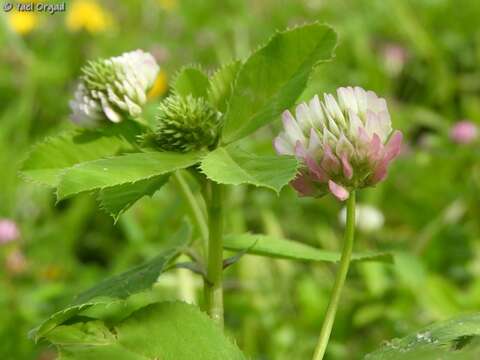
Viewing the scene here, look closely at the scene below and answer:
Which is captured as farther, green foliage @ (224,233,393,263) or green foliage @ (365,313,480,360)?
green foliage @ (224,233,393,263)

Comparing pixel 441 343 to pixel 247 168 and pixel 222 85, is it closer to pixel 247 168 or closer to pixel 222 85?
pixel 247 168

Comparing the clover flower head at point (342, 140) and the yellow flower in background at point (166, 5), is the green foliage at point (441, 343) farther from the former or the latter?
the yellow flower in background at point (166, 5)

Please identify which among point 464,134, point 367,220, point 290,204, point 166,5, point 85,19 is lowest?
point 367,220

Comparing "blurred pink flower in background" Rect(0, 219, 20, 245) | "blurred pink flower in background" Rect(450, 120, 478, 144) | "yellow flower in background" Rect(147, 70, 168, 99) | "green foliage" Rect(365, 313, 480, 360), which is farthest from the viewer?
"yellow flower in background" Rect(147, 70, 168, 99)

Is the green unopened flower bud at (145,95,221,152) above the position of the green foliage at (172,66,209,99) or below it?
below

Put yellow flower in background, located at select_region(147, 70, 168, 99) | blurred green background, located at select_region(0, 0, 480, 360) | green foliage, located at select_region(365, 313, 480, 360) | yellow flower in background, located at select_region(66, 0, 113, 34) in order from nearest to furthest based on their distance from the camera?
green foliage, located at select_region(365, 313, 480, 360) → blurred green background, located at select_region(0, 0, 480, 360) → yellow flower in background, located at select_region(147, 70, 168, 99) → yellow flower in background, located at select_region(66, 0, 113, 34)

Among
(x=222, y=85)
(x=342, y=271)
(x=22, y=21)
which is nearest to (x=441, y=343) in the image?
(x=342, y=271)

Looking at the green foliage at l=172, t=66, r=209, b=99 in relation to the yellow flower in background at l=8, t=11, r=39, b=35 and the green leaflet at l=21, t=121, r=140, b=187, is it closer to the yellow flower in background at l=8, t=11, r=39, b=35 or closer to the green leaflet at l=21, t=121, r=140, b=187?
the green leaflet at l=21, t=121, r=140, b=187

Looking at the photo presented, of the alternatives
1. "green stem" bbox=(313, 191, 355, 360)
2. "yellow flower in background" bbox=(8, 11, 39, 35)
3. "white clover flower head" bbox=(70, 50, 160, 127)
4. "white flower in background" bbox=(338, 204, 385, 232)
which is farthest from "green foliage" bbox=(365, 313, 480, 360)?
"yellow flower in background" bbox=(8, 11, 39, 35)
